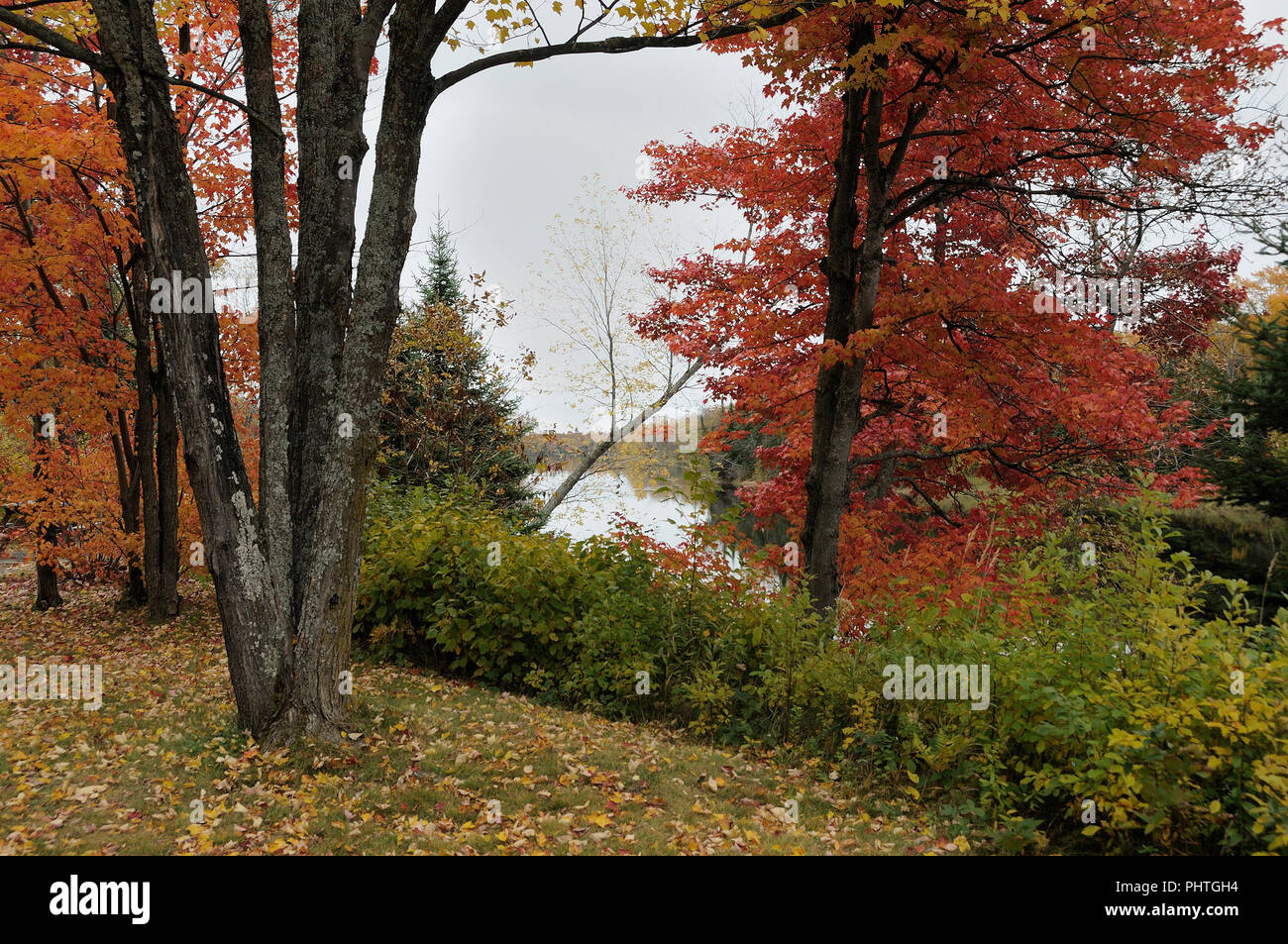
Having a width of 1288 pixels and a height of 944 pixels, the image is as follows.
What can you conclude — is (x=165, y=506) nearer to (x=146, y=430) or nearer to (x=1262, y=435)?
(x=146, y=430)

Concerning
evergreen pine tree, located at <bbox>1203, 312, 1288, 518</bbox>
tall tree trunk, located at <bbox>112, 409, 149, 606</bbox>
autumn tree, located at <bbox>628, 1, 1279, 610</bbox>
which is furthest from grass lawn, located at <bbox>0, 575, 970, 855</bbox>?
evergreen pine tree, located at <bbox>1203, 312, 1288, 518</bbox>

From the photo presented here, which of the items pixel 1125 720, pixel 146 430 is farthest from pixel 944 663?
pixel 146 430

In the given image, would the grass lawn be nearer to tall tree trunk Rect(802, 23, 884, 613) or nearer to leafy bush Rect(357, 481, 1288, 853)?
leafy bush Rect(357, 481, 1288, 853)

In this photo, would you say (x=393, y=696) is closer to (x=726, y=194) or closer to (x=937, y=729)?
(x=937, y=729)

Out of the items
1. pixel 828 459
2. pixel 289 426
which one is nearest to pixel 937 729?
pixel 828 459

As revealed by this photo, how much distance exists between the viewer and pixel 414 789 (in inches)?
181

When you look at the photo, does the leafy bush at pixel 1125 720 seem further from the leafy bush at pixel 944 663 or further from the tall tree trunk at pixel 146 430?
the tall tree trunk at pixel 146 430

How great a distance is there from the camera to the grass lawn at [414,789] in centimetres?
401

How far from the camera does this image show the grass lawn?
158 inches

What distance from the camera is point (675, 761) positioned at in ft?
17.4

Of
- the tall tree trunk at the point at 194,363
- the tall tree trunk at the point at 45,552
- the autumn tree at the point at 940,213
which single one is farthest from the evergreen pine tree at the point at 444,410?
the tall tree trunk at the point at 194,363

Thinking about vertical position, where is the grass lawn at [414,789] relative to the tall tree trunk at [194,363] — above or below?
below
